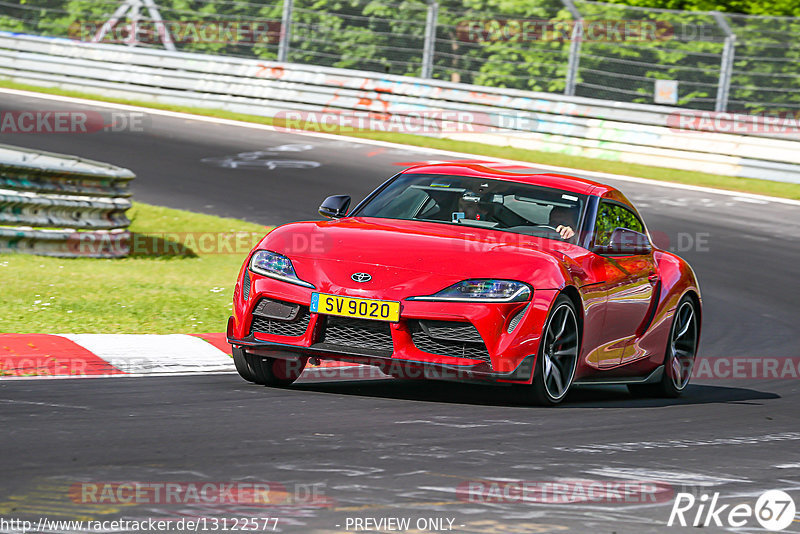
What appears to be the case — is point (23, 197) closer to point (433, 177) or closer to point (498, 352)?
point (433, 177)

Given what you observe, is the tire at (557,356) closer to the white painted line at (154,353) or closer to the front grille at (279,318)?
the front grille at (279,318)

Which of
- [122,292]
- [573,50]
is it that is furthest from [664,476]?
[573,50]

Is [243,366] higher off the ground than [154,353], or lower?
higher

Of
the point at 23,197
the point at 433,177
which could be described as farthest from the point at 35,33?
the point at 433,177

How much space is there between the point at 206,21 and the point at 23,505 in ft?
66.6

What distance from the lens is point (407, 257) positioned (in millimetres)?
7371

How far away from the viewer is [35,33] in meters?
25.3

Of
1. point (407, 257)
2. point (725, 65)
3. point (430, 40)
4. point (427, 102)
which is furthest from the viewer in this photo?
point (430, 40)

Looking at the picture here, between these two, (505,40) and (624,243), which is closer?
(624,243)

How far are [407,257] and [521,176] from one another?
1.74 meters

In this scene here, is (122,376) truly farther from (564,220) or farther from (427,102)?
(427,102)

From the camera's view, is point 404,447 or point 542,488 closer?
point 542,488

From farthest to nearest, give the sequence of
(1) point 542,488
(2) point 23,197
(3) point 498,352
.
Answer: (2) point 23,197 → (3) point 498,352 → (1) point 542,488

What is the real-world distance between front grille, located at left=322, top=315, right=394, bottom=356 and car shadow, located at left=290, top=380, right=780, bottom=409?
0.60 m
